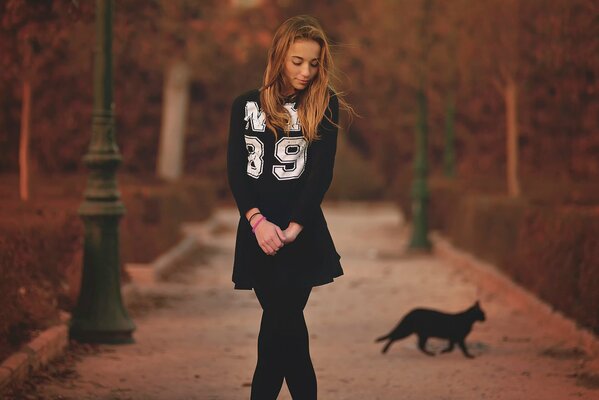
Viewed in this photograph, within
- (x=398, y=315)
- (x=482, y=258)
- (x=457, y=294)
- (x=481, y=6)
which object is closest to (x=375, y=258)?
(x=482, y=258)

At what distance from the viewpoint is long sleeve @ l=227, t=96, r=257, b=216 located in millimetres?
6336

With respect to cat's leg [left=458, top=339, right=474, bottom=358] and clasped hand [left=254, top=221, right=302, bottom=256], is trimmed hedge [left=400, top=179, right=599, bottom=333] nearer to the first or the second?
cat's leg [left=458, top=339, right=474, bottom=358]

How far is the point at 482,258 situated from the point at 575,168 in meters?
11.0

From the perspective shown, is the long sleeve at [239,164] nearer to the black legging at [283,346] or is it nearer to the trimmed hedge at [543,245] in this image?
the black legging at [283,346]

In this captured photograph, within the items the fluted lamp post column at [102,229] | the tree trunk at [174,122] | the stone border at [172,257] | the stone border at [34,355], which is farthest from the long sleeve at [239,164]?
the tree trunk at [174,122]

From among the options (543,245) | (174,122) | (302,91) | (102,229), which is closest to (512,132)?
(543,245)

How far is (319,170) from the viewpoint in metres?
6.34

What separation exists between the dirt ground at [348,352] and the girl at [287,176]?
2.59 meters

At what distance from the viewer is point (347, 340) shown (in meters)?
11.8

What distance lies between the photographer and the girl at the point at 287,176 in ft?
20.8

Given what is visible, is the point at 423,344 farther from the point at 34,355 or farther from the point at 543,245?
the point at 543,245

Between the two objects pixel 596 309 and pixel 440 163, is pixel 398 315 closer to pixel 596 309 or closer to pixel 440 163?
pixel 596 309

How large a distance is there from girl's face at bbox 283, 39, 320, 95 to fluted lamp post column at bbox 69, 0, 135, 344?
17.0 ft

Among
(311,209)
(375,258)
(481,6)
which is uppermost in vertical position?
(481,6)
